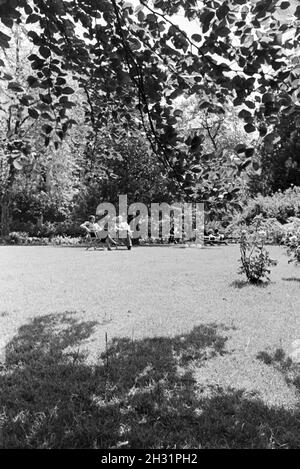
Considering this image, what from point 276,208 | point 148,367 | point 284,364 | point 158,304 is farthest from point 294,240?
point 276,208

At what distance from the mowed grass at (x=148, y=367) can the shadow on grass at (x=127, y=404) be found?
0.04 feet

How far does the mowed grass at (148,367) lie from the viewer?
334 cm

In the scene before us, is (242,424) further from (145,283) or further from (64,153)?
(64,153)

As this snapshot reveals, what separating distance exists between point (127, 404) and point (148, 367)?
3.10ft

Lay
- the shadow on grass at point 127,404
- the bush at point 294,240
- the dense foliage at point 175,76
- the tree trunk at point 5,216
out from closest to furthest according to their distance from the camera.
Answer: the shadow on grass at point 127,404 → the dense foliage at point 175,76 → the bush at point 294,240 → the tree trunk at point 5,216

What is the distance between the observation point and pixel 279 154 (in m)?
40.6

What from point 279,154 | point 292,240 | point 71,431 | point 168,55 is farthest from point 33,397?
point 279,154

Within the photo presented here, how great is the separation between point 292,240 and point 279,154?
3230 cm

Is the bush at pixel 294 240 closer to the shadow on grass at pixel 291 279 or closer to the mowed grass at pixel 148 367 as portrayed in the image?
the shadow on grass at pixel 291 279

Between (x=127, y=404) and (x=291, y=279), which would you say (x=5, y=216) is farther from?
(x=127, y=404)

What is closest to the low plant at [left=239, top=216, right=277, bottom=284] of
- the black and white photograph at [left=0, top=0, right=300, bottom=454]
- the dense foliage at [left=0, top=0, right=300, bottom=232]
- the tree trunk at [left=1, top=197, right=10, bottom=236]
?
the black and white photograph at [left=0, top=0, right=300, bottom=454]

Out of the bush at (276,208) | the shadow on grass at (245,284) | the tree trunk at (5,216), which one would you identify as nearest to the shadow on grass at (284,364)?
the shadow on grass at (245,284)

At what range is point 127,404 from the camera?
3830 millimetres

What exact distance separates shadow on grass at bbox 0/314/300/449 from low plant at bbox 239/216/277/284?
468 cm
